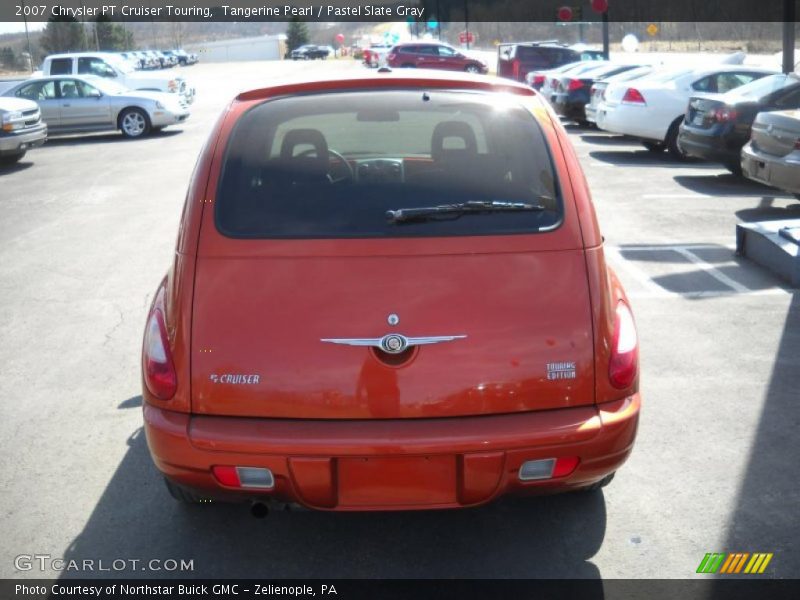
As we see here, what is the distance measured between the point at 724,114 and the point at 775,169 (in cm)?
371

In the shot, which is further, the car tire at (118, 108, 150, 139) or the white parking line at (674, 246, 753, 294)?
the car tire at (118, 108, 150, 139)

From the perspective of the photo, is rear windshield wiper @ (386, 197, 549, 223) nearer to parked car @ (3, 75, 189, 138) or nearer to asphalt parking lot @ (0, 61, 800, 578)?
asphalt parking lot @ (0, 61, 800, 578)

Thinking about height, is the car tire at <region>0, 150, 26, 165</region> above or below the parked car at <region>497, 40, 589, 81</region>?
below

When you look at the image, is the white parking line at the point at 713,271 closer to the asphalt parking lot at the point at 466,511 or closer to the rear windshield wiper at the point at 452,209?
the asphalt parking lot at the point at 466,511

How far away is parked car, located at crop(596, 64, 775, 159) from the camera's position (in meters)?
17.0

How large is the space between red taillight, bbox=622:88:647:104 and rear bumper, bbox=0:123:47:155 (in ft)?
36.0

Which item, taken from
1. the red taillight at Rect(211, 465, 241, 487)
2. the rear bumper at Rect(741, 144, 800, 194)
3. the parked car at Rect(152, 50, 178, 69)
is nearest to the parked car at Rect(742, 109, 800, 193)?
the rear bumper at Rect(741, 144, 800, 194)

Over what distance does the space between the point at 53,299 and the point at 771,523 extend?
6.10m

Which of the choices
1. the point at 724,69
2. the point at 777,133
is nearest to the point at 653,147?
the point at 724,69

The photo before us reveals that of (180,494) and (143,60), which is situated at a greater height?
(143,60)

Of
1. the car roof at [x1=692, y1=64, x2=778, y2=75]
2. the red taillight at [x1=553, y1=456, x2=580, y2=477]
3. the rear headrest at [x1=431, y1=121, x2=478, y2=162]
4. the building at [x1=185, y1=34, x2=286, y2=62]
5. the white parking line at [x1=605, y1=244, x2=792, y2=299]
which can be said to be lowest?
the white parking line at [x1=605, y1=244, x2=792, y2=299]

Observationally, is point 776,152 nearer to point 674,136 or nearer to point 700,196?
point 700,196

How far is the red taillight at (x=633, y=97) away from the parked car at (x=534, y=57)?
53.0ft

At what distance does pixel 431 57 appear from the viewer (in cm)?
4366
